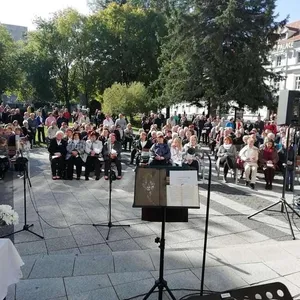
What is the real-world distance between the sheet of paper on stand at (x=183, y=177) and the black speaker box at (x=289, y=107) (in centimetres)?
341

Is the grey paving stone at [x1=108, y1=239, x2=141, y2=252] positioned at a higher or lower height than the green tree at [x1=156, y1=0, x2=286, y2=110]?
lower

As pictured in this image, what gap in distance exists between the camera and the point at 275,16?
84.6 ft

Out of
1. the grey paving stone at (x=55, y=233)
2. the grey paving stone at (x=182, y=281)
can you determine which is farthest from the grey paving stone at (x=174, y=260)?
the grey paving stone at (x=55, y=233)

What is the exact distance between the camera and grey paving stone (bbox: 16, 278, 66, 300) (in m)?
3.69

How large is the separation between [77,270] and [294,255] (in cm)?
306

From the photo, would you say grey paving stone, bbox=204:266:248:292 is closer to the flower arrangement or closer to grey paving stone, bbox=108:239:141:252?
grey paving stone, bbox=108:239:141:252

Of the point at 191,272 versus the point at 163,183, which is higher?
the point at 163,183

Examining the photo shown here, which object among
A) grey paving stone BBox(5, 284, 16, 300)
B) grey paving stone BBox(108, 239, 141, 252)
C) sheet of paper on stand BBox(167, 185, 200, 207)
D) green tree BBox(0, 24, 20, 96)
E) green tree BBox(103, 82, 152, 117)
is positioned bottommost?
grey paving stone BBox(108, 239, 141, 252)

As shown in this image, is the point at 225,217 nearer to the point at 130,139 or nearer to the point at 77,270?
the point at 77,270

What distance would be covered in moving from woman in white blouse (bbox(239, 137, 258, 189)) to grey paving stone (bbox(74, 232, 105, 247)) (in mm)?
5367

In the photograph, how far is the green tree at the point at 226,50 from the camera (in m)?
24.9

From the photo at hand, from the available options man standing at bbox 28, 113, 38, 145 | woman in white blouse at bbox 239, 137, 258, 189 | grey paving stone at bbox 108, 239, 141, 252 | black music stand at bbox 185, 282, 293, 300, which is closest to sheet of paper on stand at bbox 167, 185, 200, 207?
black music stand at bbox 185, 282, 293, 300

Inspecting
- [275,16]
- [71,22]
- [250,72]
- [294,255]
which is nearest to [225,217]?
[294,255]

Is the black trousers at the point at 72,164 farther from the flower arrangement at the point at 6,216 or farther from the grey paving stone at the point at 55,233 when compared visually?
the flower arrangement at the point at 6,216
